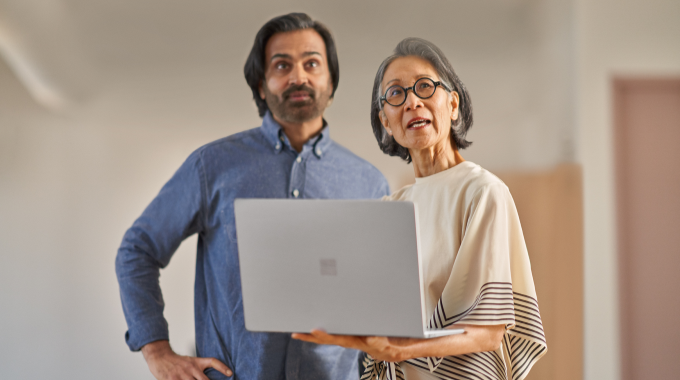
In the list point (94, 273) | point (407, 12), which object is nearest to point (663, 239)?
point (407, 12)

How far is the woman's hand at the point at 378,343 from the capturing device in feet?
3.44

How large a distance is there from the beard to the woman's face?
1.94ft

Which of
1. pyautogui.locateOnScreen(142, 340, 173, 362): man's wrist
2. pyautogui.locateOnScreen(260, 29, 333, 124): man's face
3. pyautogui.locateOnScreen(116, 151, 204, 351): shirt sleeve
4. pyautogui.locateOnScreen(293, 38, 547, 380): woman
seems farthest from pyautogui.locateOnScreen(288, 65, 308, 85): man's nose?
pyautogui.locateOnScreen(142, 340, 173, 362): man's wrist

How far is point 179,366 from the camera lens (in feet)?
5.76

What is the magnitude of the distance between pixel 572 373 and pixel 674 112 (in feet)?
3.92

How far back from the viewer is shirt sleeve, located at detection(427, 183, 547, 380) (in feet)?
3.57

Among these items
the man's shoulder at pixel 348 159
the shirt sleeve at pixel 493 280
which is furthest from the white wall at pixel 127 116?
the shirt sleeve at pixel 493 280

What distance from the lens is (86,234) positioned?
2.48 metres

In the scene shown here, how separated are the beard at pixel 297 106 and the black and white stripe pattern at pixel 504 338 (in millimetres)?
927

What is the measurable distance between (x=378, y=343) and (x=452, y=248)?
27 centimetres

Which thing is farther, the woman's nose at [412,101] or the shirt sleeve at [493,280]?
the woman's nose at [412,101]

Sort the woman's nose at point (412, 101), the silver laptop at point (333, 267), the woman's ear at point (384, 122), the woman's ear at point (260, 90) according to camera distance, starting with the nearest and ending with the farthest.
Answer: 1. the silver laptop at point (333, 267)
2. the woman's nose at point (412, 101)
3. the woman's ear at point (384, 122)
4. the woman's ear at point (260, 90)

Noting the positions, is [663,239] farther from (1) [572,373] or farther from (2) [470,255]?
(2) [470,255]

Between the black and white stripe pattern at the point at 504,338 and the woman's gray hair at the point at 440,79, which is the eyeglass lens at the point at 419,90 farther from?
the black and white stripe pattern at the point at 504,338
